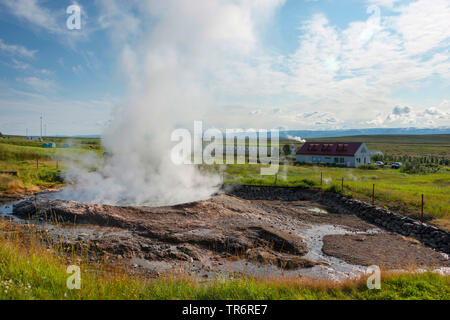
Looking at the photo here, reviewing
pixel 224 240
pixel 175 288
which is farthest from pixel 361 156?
pixel 175 288

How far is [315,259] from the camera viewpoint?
440 inches

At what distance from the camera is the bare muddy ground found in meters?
10.1

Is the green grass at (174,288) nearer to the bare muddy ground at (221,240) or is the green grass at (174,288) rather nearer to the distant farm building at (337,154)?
the bare muddy ground at (221,240)

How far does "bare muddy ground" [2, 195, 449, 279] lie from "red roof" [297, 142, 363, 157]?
36.8m

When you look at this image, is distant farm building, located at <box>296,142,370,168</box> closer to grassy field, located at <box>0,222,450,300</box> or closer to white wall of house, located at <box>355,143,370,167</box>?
white wall of house, located at <box>355,143,370,167</box>

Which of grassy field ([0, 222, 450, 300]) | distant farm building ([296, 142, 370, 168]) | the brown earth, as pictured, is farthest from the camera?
distant farm building ([296, 142, 370, 168])

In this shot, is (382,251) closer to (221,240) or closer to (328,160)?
(221,240)

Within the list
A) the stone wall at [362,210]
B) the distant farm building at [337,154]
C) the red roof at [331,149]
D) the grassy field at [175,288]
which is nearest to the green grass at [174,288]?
the grassy field at [175,288]

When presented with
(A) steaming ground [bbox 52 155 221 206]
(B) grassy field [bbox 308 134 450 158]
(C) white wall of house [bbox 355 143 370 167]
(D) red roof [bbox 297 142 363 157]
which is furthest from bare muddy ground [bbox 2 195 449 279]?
(B) grassy field [bbox 308 134 450 158]

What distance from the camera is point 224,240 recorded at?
11.9m
